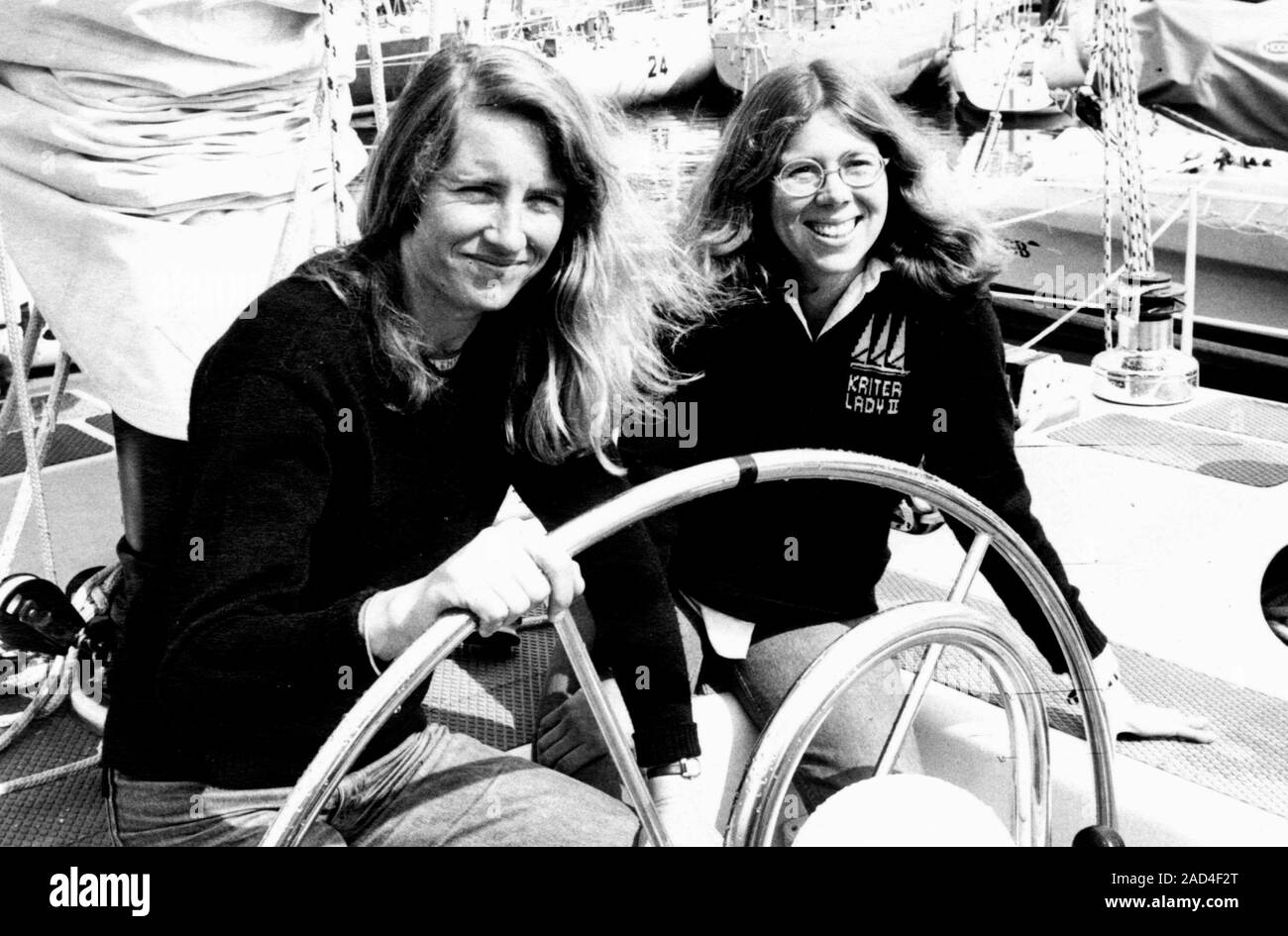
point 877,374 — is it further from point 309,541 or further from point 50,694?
point 50,694

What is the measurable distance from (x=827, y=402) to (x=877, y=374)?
8 centimetres

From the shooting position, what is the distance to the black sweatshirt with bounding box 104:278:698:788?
1093 mm

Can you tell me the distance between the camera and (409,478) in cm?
127

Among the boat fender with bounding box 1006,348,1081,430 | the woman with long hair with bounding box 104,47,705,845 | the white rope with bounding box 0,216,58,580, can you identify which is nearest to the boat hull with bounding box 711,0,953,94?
the boat fender with bounding box 1006,348,1081,430

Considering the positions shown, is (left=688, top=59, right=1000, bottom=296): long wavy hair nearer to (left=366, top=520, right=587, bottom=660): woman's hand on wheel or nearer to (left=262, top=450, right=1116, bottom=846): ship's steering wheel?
(left=262, top=450, right=1116, bottom=846): ship's steering wheel

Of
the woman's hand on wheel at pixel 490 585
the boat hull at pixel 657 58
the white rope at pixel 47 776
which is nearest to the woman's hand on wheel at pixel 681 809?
the woman's hand on wheel at pixel 490 585

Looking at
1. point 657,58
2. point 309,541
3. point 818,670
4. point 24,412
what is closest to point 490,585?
point 309,541

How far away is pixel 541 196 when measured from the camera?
1335mm

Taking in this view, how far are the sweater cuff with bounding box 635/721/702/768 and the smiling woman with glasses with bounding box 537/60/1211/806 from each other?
21 cm

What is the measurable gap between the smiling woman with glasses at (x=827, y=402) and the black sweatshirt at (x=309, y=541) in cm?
26
